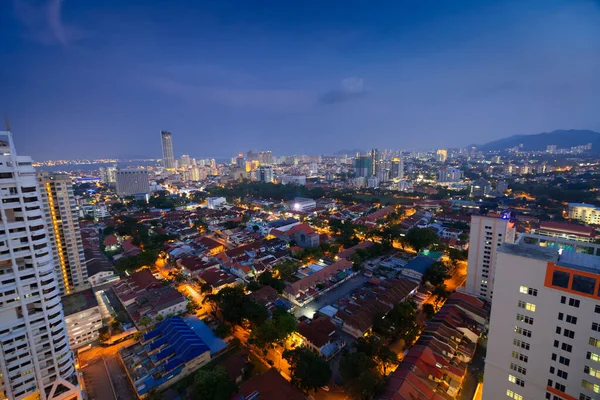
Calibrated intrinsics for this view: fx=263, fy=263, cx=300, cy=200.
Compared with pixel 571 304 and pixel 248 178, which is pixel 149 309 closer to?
pixel 571 304

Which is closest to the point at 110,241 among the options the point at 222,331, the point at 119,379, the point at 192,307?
the point at 192,307

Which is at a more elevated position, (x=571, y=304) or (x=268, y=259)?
(x=571, y=304)

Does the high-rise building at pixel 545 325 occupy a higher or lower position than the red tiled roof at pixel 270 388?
higher

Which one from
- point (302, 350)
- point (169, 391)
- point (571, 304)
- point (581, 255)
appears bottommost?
point (169, 391)

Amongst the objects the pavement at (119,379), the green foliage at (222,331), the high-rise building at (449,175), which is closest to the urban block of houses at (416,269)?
the green foliage at (222,331)

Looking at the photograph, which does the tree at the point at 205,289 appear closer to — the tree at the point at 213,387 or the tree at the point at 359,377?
the tree at the point at 213,387

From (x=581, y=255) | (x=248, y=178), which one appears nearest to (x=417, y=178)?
(x=248, y=178)

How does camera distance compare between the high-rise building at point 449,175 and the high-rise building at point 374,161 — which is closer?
the high-rise building at point 449,175
